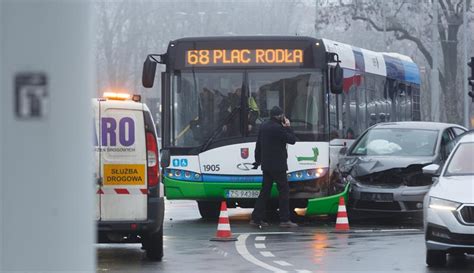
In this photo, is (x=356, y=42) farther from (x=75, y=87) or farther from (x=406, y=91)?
(x=75, y=87)

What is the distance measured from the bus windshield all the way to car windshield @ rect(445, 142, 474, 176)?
18.6ft

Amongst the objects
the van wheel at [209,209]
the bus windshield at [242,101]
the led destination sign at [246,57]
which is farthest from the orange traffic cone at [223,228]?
the van wheel at [209,209]

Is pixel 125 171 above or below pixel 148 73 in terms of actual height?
below

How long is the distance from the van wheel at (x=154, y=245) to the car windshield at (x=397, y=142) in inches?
273

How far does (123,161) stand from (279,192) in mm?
5886

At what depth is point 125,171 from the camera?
37.8 ft

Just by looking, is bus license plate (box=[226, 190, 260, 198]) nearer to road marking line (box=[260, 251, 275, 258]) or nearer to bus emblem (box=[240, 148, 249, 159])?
bus emblem (box=[240, 148, 249, 159])

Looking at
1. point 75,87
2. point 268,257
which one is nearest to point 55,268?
point 75,87

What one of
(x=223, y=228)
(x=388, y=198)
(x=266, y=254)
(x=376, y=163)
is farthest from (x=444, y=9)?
(x=266, y=254)

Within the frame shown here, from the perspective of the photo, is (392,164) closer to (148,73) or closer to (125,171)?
(148,73)

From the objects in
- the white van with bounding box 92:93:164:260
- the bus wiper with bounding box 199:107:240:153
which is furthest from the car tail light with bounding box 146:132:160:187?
the bus wiper with bounding box 199:107:240:153

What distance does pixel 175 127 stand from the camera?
17953 millimetres

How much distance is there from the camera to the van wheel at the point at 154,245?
12008mm

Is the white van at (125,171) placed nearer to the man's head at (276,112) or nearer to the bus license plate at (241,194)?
the man's head at (276,112)
